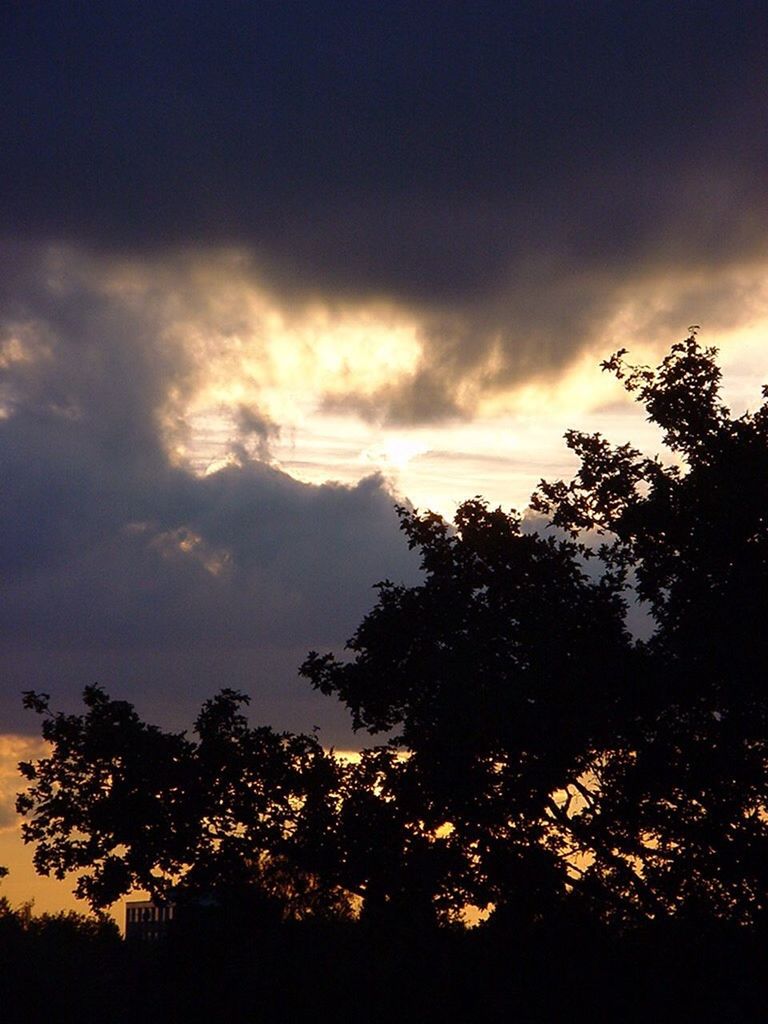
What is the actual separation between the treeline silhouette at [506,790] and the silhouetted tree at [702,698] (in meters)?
0.05

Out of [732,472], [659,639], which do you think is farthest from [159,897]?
[732,472]

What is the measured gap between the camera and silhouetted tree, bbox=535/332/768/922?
2108 centimetres

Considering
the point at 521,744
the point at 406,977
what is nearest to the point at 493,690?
the point at 521,744

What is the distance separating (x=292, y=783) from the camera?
1025 inches

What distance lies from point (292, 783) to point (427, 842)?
333cm

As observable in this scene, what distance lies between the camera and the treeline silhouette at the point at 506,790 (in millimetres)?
21969

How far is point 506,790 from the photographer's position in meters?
23.1

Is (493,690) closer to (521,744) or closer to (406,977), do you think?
(521,744)

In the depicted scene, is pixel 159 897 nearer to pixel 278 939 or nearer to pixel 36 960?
pixel 278 939

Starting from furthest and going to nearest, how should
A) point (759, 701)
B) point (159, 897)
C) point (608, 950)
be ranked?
point (159, 897)
point (608, 950)
point (759, 701)

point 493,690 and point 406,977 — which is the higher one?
point 493,690

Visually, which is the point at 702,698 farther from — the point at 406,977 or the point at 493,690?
the point at 406,977

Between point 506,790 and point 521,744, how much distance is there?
49.5 inches

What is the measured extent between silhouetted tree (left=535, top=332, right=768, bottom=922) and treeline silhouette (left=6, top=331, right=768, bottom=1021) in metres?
0.05
